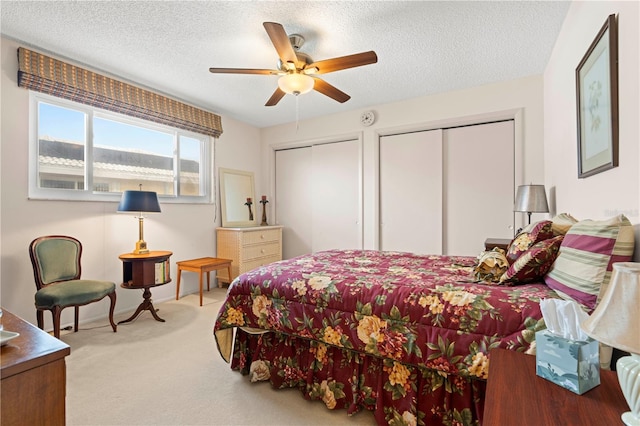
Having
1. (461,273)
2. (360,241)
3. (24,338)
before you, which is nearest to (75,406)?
(24,338)

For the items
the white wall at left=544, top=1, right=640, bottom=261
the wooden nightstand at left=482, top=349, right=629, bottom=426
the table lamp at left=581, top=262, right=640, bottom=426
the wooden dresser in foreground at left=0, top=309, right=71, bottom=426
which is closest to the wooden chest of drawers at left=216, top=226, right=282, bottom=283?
the wooden dresser in foreground at left=0, top=309, right=71, bottom=426

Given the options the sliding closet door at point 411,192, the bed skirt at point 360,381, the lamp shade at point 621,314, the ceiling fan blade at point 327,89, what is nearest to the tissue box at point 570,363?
the lamp shade at point 621,314

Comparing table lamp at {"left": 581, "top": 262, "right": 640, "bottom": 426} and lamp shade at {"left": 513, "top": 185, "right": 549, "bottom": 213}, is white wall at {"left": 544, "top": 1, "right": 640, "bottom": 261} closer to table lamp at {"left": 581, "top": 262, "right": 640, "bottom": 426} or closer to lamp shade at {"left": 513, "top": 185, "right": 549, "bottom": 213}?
lamp shade at {"left": 513, "top": 185, "right": 549, "bottom": 213}

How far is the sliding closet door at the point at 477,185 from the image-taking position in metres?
3.48

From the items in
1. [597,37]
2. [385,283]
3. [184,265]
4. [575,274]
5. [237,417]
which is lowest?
[237,417]

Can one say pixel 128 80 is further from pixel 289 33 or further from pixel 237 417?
pixel 237 417

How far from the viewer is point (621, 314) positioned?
0.66 meters

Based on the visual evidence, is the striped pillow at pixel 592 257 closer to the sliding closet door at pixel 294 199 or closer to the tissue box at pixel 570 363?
the tissue box at pixel 570 363

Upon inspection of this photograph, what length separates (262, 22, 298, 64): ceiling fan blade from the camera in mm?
1864

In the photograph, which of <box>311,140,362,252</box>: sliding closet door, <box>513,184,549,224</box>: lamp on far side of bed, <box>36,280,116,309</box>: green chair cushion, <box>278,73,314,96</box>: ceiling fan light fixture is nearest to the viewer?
<box>36,280,116,309</box>: green chair cushion

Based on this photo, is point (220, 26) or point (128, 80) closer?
point (220, 26)

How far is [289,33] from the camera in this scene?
240cm

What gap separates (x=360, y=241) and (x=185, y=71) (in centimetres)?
297

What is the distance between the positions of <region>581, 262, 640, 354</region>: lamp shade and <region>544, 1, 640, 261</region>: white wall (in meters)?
0.78
